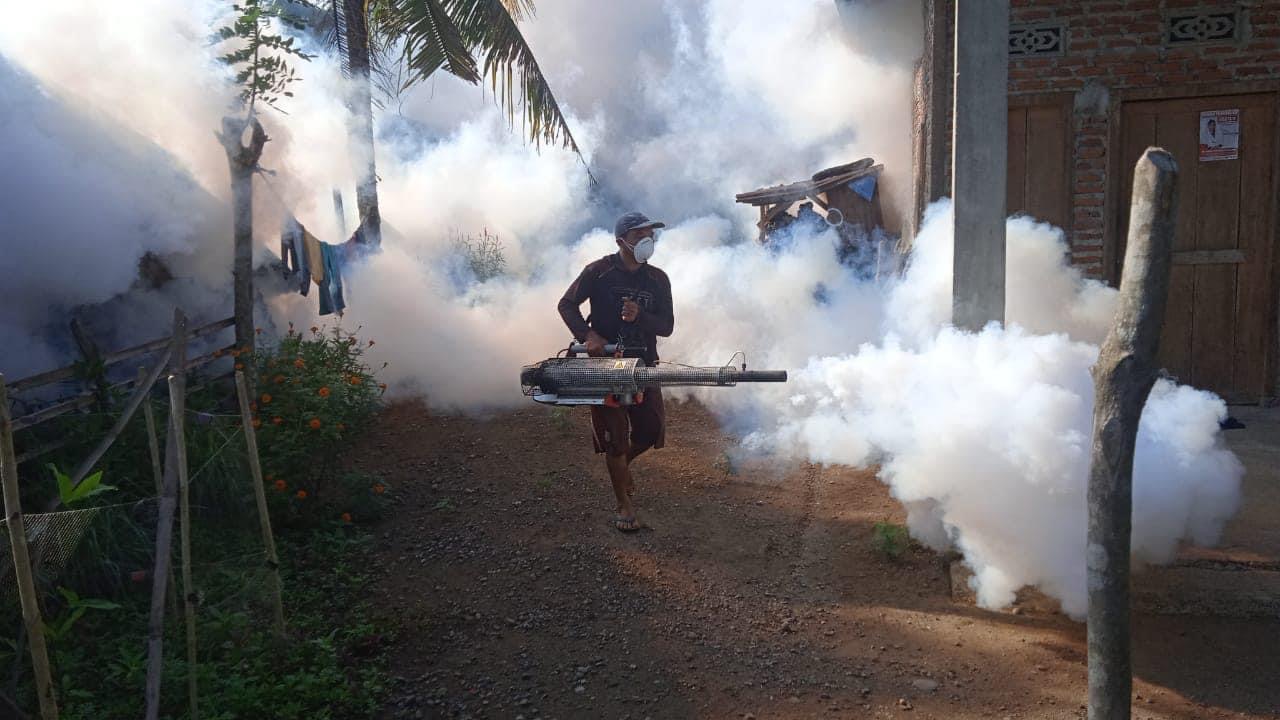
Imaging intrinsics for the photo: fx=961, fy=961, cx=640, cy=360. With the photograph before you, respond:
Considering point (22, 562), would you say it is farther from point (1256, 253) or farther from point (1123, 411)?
point (1256, 253)

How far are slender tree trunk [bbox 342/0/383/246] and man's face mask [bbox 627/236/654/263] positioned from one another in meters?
5.06

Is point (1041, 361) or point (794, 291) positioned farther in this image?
point (794, 291)

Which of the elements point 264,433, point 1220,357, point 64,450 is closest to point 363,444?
point 264,433

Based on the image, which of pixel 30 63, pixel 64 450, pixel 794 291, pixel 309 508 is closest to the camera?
pixel 64 450

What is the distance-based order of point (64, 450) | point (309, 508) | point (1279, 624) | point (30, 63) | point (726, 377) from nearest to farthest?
point (1279, 624), point (726, 377), point (64, 450), point (309, 508), point (30, 63)

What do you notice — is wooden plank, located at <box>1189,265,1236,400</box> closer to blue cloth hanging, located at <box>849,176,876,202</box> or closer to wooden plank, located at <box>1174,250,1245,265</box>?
wooden plank, located at <box>1174,250,1245,265</box>

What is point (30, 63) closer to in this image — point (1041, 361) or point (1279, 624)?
point (1041, 361)

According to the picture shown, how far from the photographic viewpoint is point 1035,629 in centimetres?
436

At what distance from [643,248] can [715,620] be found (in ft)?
6.95

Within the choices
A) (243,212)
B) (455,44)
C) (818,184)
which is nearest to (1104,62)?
(818,184)

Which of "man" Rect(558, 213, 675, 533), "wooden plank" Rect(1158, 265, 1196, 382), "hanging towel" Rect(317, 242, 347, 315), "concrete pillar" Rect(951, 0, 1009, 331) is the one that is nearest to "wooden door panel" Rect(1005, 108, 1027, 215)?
"wooden plank" Rect(1158, 265, 1196, 382)

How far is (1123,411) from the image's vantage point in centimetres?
294

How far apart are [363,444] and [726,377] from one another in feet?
11.5

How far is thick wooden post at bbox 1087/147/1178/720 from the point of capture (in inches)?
111
